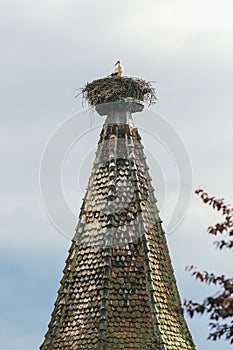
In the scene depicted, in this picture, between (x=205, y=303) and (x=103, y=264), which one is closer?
(x=205, y=303)

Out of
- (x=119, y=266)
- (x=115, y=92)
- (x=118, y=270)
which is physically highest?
(x=115, y=92)

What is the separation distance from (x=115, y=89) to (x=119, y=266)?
17.4ft

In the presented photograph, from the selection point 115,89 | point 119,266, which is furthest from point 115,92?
point 119,266

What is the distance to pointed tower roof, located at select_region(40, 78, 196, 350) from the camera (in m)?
27.0

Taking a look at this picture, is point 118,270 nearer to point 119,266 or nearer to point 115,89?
point 119,266

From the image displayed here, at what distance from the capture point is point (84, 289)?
92.0ft

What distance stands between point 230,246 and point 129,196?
47.2ft

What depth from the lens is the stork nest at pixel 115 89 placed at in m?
30.3

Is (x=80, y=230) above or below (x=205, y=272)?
above

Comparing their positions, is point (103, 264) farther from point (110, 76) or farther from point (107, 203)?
point (110, 76)

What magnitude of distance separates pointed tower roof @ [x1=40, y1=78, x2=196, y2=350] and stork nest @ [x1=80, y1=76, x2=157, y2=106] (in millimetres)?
202

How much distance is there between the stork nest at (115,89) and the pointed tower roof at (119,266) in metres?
0.20

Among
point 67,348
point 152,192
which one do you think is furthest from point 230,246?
point 152,192

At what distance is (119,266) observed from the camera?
2794cm
